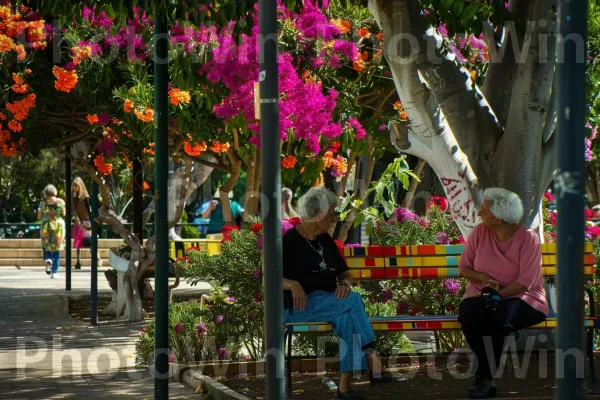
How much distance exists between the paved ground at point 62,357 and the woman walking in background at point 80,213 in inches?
257

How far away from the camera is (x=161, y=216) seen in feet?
23.9

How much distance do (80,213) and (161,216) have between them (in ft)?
60.6

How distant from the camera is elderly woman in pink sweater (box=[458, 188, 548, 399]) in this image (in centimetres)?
764

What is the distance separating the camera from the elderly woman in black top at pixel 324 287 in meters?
7.95

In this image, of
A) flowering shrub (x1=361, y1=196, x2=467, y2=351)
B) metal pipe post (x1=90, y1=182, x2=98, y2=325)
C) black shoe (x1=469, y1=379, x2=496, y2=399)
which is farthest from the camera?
metal pipe post (x1=90, y1=182, x2=98, y2=325)

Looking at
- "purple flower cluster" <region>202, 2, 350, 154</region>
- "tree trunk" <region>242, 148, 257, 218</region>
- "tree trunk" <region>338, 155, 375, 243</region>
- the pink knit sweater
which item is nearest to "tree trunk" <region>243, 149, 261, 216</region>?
"tree trunk" <region>242, 148, 257, 218</region>

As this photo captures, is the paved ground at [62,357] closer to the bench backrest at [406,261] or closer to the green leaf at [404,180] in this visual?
the bench backrest at [406,261]

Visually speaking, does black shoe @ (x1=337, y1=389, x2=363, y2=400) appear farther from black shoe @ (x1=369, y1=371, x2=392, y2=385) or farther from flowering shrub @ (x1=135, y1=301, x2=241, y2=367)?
flowering shrub @ (x1=135, y1=301, x2=241, y2=367)

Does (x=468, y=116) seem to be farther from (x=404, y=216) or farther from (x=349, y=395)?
(x=349, y=395)

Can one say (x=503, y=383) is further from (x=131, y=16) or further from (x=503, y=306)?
(x=131, y=16)

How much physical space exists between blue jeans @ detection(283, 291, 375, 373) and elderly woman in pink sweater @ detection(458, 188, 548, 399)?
66 centimetres

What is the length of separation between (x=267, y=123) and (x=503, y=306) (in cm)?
242

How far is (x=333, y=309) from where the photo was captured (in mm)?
8023

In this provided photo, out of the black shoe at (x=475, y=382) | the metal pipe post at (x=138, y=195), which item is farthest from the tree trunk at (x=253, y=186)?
the black shoe at (x=475, y=382)
